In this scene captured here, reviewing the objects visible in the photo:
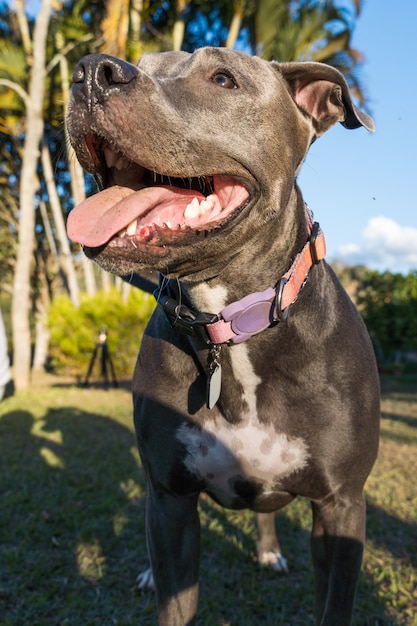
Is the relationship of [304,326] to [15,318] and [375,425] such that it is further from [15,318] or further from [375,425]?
[15,318]

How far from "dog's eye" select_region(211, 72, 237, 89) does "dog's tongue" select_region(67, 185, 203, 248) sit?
0.40 m

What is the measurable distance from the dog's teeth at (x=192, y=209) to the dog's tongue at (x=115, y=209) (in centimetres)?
2

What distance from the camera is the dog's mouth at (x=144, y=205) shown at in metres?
1.86

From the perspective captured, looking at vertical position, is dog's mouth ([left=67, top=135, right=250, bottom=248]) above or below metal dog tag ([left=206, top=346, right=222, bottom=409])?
above

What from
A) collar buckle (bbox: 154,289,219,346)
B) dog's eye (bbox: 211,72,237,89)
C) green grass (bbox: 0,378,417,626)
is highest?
dog's eye (bbox: 211,72,237,89)

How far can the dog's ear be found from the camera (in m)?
2.32

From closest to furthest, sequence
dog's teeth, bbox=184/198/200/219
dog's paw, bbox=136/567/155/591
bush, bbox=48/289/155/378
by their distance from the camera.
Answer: dog's teeth, bbox=184/198/200/219 → dog's paw, bbox=136/567/155/591 → bush, bbox=48/289/155/378

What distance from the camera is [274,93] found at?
220 cm

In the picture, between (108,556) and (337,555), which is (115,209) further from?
(108,556)

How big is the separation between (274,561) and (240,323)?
1960 millimetres

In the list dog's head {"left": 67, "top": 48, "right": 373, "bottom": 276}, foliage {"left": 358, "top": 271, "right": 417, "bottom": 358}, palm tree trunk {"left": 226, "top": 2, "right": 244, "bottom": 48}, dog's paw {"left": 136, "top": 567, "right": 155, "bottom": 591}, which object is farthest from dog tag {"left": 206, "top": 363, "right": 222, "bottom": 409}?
foliage {"left": 358, "top": 271, "right": 417, "bottom": 358}

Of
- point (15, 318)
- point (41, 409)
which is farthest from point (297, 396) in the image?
point (15, 318)

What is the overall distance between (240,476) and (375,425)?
598 millimetres

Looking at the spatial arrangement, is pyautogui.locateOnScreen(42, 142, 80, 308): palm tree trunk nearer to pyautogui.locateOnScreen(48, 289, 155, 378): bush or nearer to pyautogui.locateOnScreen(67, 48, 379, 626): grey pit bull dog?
pyautogui.locateOnScreen(48, 289, 155, 378): bush
